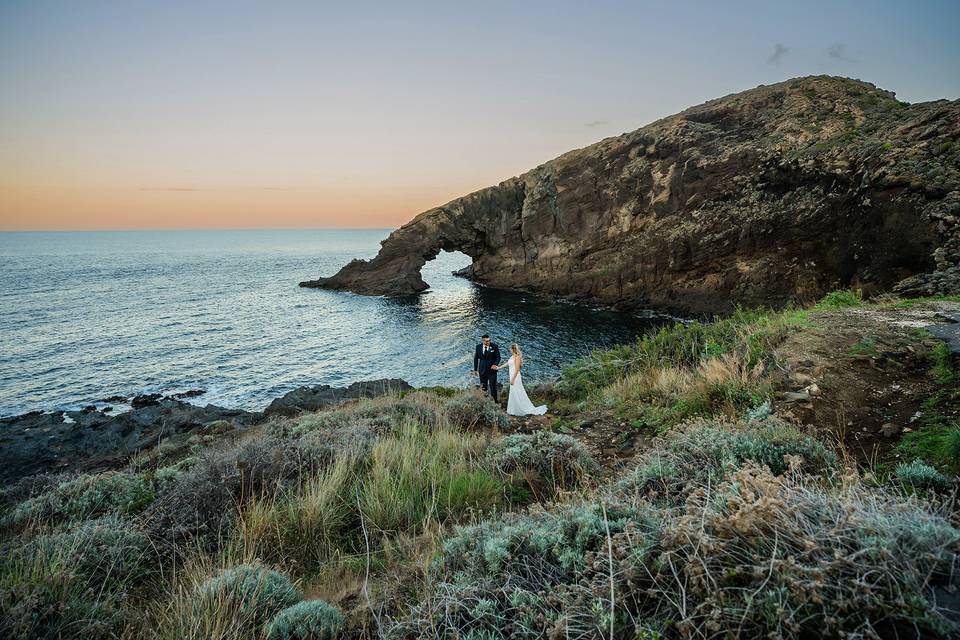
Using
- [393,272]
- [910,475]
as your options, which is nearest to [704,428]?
[910,475]

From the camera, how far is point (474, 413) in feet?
30.4

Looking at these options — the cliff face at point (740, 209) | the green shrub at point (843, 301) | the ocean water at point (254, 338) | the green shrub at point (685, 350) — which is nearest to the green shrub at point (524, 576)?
the green shrub at point (685, 350)

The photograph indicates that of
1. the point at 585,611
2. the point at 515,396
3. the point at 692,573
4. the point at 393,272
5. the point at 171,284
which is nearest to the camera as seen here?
the point at 692,573

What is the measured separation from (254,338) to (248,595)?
115ft

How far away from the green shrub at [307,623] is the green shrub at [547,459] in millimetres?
2755

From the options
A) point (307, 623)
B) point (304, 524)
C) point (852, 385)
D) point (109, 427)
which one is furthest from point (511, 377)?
point (109, 427)

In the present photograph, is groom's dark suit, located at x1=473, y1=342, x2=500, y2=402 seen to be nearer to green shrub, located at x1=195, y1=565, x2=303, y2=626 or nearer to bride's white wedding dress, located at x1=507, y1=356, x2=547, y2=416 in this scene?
bride's white wedding dress, located at x1=507, y1=356, x2=547, y2=416

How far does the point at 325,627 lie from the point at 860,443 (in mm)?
5547

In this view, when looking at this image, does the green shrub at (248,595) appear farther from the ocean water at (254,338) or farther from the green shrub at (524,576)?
the ocean water at (254,338)

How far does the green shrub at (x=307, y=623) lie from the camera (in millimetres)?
2678

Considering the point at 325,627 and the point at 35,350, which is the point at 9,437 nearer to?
the point at 35,350

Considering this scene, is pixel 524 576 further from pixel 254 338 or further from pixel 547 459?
pixel 254 338

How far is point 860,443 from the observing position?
4730 mm

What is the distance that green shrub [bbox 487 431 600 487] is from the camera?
523cm
